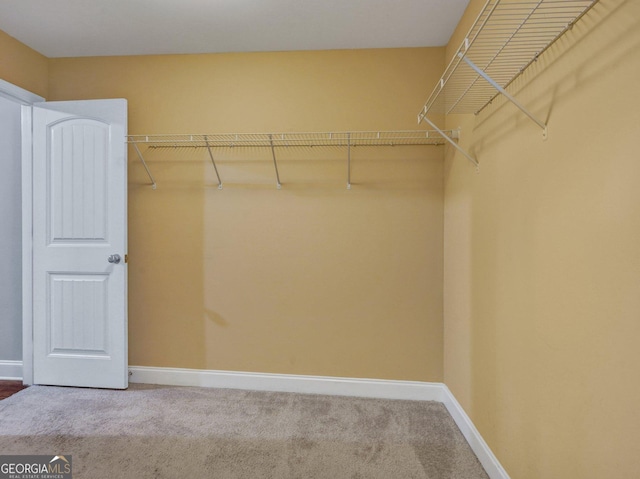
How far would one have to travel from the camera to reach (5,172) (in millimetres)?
2695

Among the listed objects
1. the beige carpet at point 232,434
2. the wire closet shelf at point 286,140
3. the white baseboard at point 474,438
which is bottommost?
the beige carpet at point 232,434

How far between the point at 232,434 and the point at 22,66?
9.20ft

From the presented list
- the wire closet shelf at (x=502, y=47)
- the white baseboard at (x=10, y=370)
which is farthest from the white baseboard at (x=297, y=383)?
the wire closet shelf at (x=502, y=47)

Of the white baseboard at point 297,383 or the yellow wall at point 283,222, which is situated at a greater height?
the yellow wall at point 283,222

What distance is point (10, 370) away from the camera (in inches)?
107

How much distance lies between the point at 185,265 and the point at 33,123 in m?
1.49

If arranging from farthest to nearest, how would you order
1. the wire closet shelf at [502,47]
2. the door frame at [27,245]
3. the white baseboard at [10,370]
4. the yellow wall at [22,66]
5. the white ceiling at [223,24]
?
the white baseboard at [10,370] → the door frame at [27,245] → the yellow wall at [22,66] → the white ceiling at [223,24] → the wire closet shelf at [502,47]

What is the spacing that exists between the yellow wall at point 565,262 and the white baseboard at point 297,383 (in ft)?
1.94

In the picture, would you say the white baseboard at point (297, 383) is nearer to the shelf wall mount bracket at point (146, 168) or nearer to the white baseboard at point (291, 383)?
the white baseboard at point (291, 383)

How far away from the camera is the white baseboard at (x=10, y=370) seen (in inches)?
107

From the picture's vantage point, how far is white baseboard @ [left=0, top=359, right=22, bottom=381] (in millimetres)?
2715

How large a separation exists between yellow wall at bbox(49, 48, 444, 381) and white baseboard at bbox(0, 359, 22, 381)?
973 millimetres

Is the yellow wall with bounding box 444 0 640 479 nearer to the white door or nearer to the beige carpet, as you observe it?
the beige carpet

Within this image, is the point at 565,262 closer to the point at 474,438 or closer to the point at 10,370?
the point at 474,438
